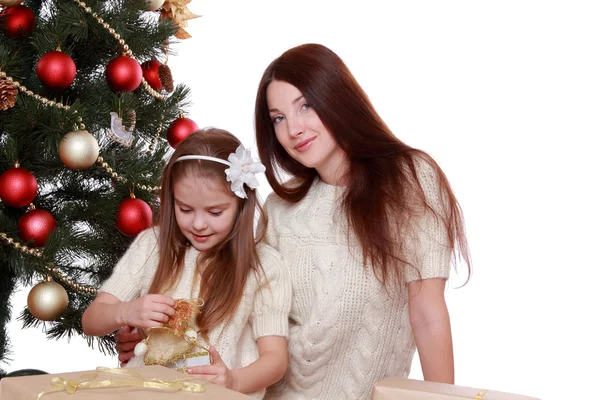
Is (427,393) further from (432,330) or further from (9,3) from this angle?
(9,3)

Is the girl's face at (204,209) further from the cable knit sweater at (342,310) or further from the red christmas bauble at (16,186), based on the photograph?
the red christmas bauble at (16,186)

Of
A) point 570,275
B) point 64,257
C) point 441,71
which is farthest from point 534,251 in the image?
point 64,257

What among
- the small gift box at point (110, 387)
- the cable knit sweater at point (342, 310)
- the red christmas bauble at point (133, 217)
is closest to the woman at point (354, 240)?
the cable knit sweater at point (342, 310)

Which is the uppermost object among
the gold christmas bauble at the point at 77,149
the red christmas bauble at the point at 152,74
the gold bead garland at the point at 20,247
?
the red christmas bauble at the point at 152,74

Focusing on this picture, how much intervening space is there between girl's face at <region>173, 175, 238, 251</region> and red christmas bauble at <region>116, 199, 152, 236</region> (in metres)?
0.38

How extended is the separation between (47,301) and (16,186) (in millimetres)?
299

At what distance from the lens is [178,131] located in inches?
90.4

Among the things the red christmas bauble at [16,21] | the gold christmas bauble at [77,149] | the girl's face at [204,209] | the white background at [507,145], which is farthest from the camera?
the white background at [507,145]

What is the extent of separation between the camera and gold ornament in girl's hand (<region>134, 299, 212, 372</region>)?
1614 millimetres

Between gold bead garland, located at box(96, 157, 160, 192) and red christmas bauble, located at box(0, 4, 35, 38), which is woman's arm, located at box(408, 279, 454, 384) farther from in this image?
red christmas bauble, located at box(0, 4, 35, 38)

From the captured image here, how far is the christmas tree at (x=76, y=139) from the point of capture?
2021mm

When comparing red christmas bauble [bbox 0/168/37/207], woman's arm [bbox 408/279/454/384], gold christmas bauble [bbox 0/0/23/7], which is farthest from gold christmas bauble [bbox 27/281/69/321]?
woman's arm [bbox 408/279/454/384]

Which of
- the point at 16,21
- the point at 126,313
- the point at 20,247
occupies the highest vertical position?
the point at 16,21

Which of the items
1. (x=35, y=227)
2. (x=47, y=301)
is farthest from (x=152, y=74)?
(x=47, y=301)
